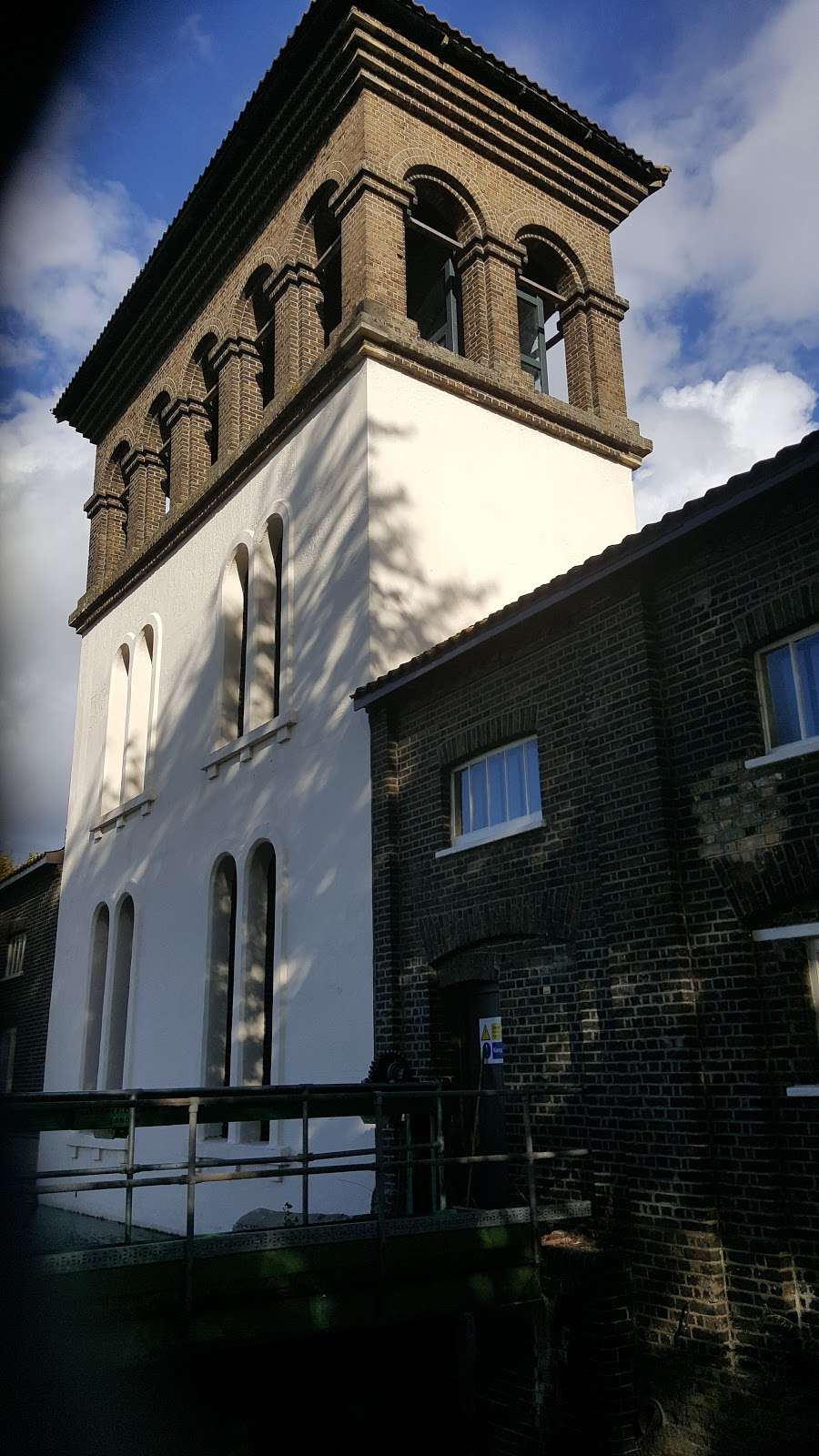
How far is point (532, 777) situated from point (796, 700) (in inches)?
114

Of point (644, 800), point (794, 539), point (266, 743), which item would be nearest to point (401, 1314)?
point (644, 800)

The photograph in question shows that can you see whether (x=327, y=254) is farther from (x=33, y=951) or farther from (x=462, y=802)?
(x=33, y=951)

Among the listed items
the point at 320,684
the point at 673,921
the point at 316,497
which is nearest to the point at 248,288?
the point at 316,497

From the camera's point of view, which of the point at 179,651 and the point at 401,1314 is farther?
the point at 179,651

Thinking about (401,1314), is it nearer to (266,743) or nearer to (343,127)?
(266,743)

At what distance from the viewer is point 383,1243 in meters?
7.50

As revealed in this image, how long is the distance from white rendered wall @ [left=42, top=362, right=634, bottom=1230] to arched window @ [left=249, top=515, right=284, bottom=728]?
1.04 feet

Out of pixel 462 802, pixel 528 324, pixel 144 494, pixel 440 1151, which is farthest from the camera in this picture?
pixel 144 494

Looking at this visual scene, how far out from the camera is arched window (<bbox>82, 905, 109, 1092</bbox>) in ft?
61.9

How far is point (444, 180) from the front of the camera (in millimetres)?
16375

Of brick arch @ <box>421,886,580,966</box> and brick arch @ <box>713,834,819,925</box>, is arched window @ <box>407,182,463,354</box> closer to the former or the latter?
brick arch @ <box>421,886,580,966</box>

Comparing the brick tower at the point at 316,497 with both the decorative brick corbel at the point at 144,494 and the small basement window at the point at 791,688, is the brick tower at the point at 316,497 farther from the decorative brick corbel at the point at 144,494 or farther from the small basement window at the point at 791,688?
the small basement window at the point at 791,688

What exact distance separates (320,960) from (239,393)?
33.0 feet

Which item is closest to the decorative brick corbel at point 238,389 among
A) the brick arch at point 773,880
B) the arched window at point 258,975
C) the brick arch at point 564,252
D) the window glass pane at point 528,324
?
the window glass pane at point 528,324
